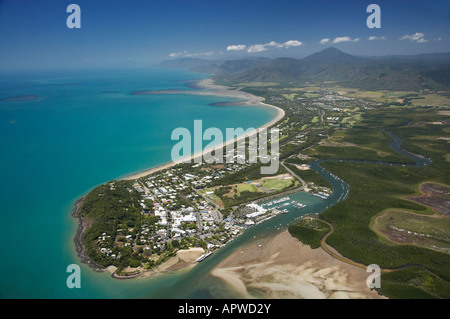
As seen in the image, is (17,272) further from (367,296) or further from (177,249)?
(367,296)

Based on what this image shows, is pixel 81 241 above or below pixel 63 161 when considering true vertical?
below

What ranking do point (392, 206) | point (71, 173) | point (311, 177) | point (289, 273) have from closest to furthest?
point (289, 273) < point (392, 206) < point (311, 177) < point (71, 173)

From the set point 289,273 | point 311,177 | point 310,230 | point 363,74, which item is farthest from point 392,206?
point 363,74

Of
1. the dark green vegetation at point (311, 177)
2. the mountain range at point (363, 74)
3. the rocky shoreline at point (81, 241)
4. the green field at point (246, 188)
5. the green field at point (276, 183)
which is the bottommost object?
the rocky shoreline at point (81, 241)

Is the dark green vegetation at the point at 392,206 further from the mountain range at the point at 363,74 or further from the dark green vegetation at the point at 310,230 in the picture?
the mountain range at the point at 363,74

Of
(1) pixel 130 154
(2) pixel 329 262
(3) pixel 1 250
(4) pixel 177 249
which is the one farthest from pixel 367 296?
(1) pixel 130 154

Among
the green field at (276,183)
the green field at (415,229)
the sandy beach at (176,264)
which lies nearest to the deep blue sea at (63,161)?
the sandy beach at (176,264)

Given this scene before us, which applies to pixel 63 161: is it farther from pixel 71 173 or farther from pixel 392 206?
pixel 392 206
